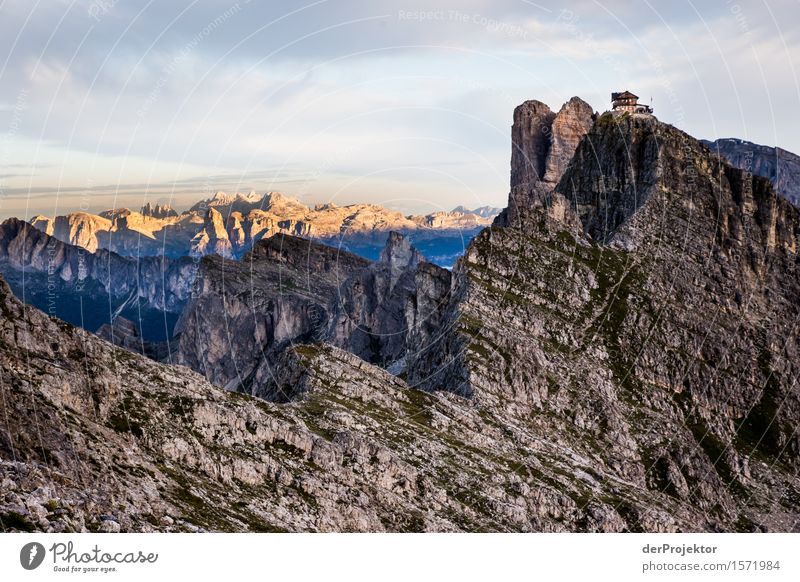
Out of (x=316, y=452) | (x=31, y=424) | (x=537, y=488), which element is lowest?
(x=537, y=488)

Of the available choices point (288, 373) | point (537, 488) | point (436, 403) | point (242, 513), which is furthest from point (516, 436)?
point (242, 513)

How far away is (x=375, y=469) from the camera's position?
136750mm

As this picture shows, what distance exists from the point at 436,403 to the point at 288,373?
27.7 metres

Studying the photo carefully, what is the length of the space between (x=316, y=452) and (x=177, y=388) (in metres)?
19.0

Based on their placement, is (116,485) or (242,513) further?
(242,513)

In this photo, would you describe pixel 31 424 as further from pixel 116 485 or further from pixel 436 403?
pixel 436 403

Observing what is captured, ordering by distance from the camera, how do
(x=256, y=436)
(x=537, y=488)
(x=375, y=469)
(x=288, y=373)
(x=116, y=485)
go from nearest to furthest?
(x=116, y=485), (x=256, y=436), (x=375, y=469), (x=537, y=488), (x=288, y=373)
